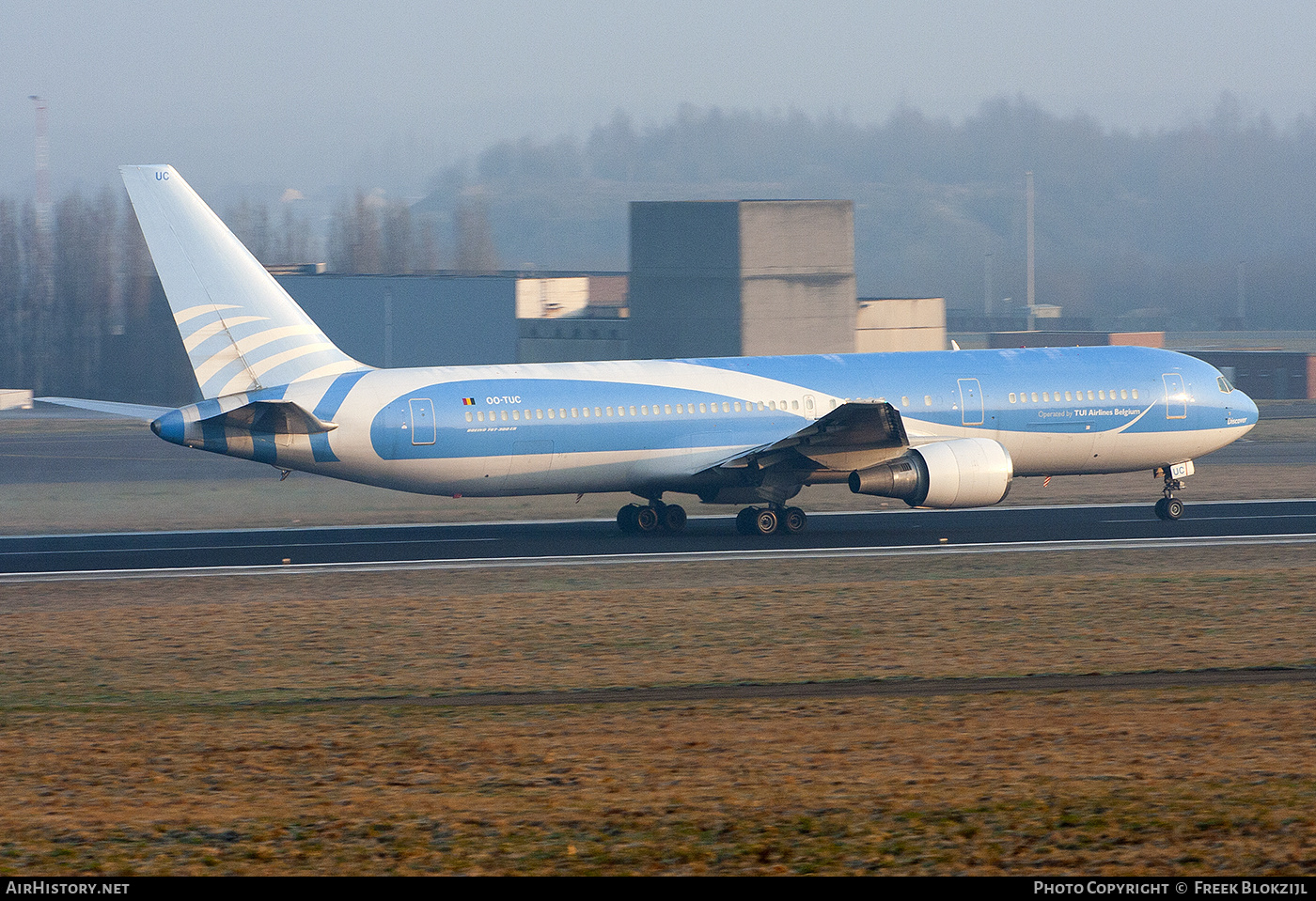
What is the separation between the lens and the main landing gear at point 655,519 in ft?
124

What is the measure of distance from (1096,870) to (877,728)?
18.2 feet

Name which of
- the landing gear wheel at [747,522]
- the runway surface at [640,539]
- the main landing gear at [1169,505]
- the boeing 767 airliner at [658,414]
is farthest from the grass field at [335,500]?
the boeing 767 airliner at [658,414]

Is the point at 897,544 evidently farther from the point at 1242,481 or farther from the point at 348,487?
the point at 348,487

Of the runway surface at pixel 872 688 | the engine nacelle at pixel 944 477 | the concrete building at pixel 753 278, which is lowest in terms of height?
the runway surface at pixel 872 688

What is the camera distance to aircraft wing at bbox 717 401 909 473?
34750mm

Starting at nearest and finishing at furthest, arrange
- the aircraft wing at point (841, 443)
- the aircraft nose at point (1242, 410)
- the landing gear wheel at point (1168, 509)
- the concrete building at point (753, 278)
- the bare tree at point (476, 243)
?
the aircraft wing at point (841, 443)
the landing gear wheel at point (1168, 509)
the aircraft nose at point (1242, 410)
the concrete building at point (753, 278)
the bare tree at point (476, 243)

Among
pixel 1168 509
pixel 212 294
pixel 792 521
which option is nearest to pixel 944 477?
pixel 792 521

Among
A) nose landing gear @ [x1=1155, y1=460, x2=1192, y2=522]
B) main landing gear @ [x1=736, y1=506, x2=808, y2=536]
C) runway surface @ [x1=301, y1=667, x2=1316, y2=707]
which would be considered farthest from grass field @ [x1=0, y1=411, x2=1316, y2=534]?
runway surface @ [x1=301, y1=667, x2=1316, y2=707]

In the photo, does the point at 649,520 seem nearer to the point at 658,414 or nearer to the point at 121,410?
the point at 658,414

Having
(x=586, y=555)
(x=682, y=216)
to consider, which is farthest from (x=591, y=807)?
(x=682, y=216)

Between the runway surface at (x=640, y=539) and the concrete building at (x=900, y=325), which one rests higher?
the concrete building at (x=900, y=325)

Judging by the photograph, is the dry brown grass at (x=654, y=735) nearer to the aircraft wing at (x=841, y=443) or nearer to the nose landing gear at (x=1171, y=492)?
the aircraft wing at (x=841, y=443)

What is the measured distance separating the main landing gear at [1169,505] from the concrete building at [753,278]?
39.4m

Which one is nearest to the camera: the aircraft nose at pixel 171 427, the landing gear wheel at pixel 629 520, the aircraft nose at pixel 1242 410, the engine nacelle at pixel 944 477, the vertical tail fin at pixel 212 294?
the aircraft nose at pixel 171 427
